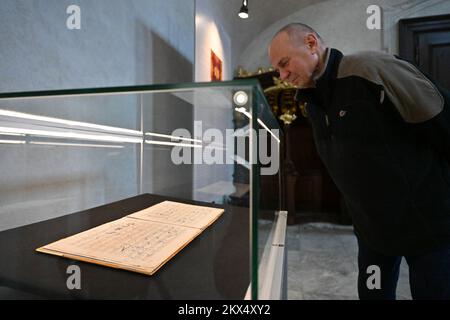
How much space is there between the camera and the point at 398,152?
2.66 ft

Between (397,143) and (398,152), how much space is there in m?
0.03

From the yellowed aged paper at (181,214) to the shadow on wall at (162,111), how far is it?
9 centimetres

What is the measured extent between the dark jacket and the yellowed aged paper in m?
0.46

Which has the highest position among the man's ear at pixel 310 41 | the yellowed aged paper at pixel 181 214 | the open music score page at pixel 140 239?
the man's ear at pixel 310 41

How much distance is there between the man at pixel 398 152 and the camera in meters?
0.78

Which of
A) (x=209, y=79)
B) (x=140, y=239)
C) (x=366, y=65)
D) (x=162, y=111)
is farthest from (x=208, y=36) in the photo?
(x=140, y=239)

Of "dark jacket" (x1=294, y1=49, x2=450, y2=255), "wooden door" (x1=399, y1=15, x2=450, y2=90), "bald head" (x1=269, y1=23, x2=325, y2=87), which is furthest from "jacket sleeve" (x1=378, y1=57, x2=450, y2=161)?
"wooden door" (x1=399, y1=15, x2=450, y2=90)

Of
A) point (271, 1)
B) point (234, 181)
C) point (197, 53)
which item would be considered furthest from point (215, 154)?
point (271, 1)

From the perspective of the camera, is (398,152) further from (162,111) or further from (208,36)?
(208,36)

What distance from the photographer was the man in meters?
0.78

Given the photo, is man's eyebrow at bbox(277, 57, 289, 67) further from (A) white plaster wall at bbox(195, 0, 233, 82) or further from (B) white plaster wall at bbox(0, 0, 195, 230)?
(A) white plaster wall at bbox(195, 0, 233, 82)

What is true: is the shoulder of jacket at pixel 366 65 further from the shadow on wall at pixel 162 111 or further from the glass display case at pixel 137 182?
the shadow on wall at pixel 162 111

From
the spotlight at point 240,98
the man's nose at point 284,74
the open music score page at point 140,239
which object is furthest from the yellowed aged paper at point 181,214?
the man's nose at point 284,74
